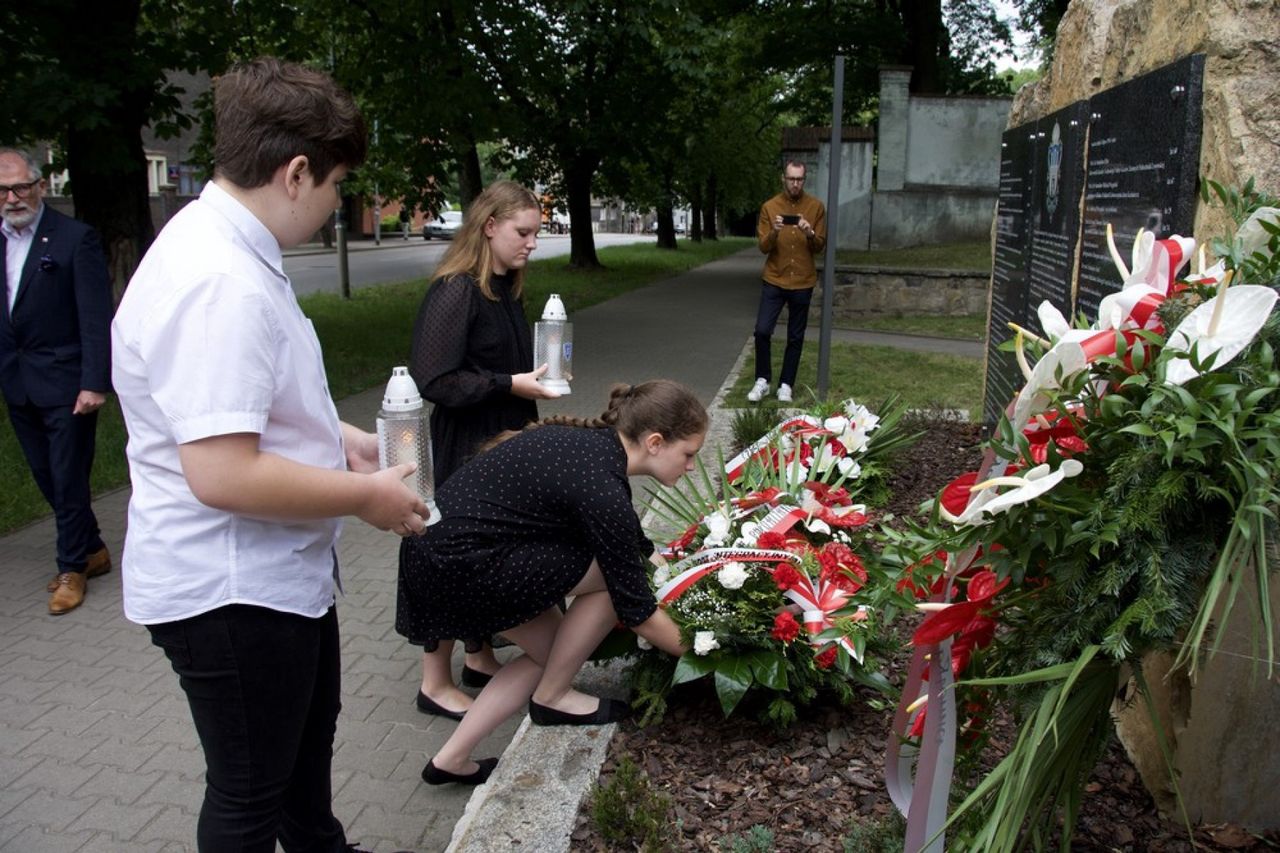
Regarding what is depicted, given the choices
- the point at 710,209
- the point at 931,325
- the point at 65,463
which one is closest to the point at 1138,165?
the point at 65,463

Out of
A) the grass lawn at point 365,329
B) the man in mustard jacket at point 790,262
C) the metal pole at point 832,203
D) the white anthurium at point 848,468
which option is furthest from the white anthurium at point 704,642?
the man in mustard jacket at point 790,262

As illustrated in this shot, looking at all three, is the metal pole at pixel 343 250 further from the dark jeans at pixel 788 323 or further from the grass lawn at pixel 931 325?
the dark jeans at pixel 788 323

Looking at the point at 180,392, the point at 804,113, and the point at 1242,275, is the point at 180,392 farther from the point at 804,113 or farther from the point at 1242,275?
the point at 804,113

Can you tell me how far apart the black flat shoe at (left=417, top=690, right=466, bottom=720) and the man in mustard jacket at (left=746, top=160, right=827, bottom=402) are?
528 centimetres

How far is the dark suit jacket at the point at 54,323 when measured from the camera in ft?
15.7

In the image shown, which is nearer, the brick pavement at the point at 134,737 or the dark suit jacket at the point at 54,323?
the brick pavement at the point at 134,737

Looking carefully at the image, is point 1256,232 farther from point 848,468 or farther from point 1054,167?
point 1054,167

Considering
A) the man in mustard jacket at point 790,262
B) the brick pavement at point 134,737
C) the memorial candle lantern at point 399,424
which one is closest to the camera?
the memorial candle lantern at point 399,424

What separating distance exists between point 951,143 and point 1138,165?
18109 millimetres

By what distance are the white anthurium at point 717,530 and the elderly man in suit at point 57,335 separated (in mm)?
2902

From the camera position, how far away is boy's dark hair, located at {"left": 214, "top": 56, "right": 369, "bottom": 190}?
75.7 inches

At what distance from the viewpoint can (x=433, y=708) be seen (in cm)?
395

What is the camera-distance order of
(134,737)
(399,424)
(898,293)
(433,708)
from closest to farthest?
(399,424) → (134,737) → (433,708) → (898,293)

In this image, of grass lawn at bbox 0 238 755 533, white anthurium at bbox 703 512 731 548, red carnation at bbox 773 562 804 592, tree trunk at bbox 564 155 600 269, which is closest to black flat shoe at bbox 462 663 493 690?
white anthurium at bbox 703 512 731 548
